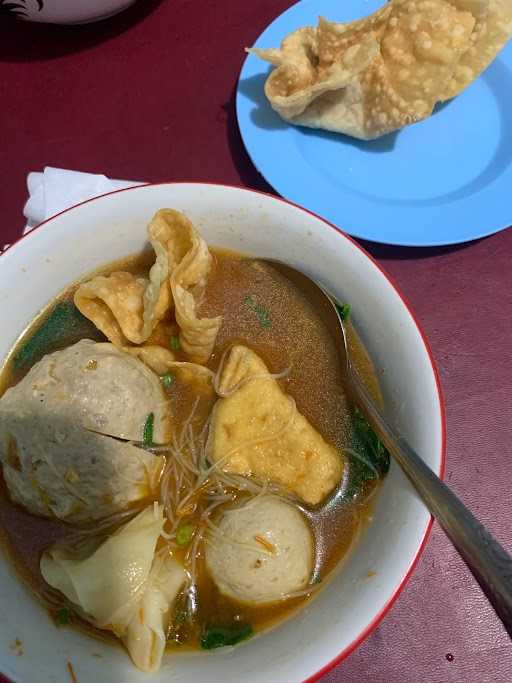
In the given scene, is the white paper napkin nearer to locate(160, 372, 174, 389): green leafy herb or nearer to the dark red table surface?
the dark red table surface

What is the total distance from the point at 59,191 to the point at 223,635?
1.35 meters

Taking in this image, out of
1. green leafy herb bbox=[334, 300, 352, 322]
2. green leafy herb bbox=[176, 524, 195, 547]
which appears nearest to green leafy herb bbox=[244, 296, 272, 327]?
green leafy herb bbox=[334, 300, 352, 322]

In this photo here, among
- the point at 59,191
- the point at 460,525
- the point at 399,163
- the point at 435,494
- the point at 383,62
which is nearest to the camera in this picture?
the point at 460,525

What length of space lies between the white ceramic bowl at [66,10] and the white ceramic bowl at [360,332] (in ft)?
3.65

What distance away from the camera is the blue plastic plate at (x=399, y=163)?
1.85m

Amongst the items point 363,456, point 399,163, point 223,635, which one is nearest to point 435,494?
point 363,456

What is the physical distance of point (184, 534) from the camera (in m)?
1.38

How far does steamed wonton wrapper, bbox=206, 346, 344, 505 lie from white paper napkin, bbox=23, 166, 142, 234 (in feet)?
2.54

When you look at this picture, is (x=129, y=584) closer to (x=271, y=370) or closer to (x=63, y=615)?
(x=63, y=615)

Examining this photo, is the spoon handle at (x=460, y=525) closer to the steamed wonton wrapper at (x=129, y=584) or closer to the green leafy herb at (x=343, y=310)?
the green leafy herb at (x=343, y=310)

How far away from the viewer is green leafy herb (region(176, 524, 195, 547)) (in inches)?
54.2

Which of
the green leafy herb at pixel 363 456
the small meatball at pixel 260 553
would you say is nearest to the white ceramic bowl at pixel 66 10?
the green leafy herb at pixel 363 456

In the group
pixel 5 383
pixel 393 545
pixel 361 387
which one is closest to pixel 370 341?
pixel 361 387

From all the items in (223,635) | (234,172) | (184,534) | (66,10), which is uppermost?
(66,10)
